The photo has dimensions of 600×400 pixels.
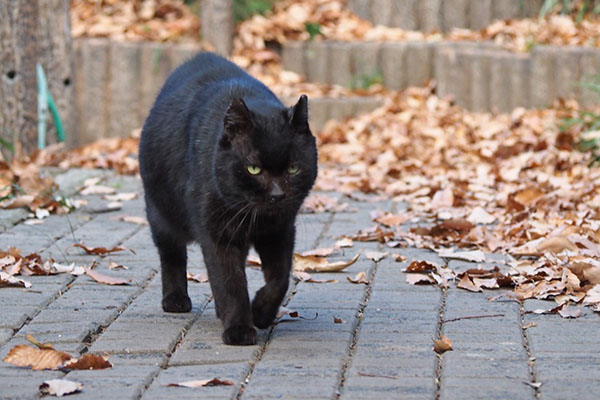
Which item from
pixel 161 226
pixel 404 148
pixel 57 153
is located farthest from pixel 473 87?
pixel 161 226

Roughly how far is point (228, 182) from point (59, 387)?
3.16 ft

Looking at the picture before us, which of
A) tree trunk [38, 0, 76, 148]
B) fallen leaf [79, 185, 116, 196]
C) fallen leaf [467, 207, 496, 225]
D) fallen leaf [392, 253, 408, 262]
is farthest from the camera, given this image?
tree trunk [38, 0, 76, 148]

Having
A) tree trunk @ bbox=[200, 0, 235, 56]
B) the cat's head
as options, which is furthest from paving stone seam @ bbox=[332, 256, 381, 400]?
tree trunk @ bbox=[200, 0, 235, 56]

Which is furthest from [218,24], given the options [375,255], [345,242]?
[375,255]

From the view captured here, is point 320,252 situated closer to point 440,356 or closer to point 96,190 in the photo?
point 440,356

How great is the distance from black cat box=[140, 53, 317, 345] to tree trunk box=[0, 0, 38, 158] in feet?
11.4

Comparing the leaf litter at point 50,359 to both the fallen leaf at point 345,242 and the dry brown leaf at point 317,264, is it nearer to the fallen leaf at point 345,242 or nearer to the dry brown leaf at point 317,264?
the dry brown leaf at point 317,264

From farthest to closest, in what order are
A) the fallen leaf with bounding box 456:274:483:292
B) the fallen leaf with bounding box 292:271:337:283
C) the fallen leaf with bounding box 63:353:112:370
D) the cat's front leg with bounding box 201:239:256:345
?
1. the fallen leaf with bounding box 292:271:337:283
2. the fallen leaf with bounding box 456:274:483:292
3. the cat's front leg with bounding box 201:239:256:345
4. the fallen leaf with bounding box 63:353:112:370

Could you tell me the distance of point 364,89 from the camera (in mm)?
9984

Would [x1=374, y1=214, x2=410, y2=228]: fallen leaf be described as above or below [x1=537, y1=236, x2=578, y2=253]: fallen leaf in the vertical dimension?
below

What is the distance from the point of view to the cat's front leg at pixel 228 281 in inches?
146

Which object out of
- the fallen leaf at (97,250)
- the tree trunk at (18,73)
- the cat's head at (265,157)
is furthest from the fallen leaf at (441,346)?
the tree trunk at (18,73)

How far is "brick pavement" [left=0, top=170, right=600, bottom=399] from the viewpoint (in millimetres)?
3125

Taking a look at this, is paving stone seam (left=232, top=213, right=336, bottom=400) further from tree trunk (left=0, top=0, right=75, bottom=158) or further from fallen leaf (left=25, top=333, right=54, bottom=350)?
tree trunk (left=0, top=0, right=75, bottom=158)
